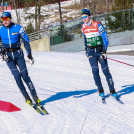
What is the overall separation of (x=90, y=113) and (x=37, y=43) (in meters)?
19.3

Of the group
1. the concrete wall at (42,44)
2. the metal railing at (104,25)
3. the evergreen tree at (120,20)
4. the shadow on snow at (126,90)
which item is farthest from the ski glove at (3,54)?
the concrete wall at (42,44)

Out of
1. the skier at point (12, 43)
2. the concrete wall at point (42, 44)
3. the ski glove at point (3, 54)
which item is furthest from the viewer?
the concrete wall at point (42, 44)

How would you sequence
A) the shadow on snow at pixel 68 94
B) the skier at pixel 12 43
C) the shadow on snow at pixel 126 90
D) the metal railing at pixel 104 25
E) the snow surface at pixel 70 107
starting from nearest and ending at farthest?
1. the snow surface at pixel 70 107
2. the skier at pixel 12 43
3. the shadow on snow at pixel 68 94
4. the shadow on snow at pixel 126 90
5. the metal railing at pixel 104 25

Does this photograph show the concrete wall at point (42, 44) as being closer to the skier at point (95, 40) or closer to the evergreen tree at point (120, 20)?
the evergreen tree at point (120, 20)

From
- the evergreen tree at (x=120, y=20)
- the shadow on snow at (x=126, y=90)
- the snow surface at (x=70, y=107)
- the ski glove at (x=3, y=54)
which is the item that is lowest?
the shadow on snow at (x=126, y=90)

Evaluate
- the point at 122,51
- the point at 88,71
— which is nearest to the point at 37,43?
the point at 122,51

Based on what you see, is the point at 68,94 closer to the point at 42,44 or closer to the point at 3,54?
the point at 3,54

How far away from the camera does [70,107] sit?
5.62m

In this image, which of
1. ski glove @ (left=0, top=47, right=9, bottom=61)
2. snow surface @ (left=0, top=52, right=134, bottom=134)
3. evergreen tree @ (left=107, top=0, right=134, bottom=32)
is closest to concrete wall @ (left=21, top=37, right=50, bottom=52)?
evergreen tree @ (left=107, top=0, right=134, bottom=32)

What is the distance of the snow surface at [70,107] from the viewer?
448 cm

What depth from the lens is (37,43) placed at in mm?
24016

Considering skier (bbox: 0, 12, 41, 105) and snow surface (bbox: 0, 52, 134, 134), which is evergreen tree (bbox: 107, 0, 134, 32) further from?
skier (bbox: 0, 12, 41, 105)

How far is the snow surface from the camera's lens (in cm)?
448

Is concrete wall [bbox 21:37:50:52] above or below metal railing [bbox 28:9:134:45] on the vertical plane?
below
